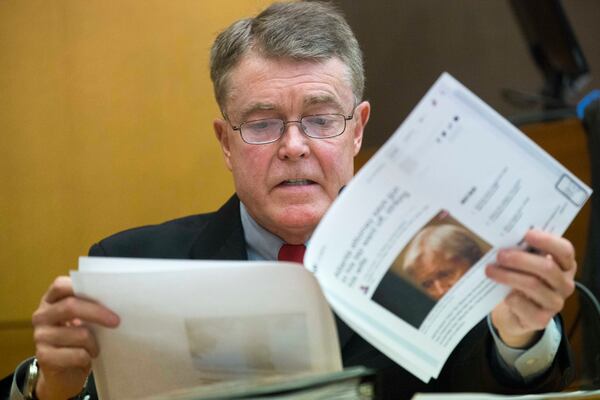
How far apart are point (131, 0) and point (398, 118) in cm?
133

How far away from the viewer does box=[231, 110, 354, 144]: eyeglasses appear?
159 cm

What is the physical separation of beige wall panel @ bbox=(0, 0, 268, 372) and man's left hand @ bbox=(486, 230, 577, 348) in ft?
4.50

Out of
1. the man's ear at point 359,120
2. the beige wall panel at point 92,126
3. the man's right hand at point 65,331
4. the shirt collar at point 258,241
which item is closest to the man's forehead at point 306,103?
the man's ear at point 359,120

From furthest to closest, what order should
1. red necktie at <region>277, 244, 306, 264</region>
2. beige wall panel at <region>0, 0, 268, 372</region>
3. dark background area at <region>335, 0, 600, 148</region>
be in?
dark background area at <region>335, 0, 600, 148</region> → beige wall panel at <region>0, 0, 268, 372</region> → red necktie at <region>277, 244, 306, 264</region>

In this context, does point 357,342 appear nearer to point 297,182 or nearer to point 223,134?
point 297,182

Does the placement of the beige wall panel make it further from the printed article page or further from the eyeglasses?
the printed article page

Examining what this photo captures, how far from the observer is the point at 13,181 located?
243 centimetres

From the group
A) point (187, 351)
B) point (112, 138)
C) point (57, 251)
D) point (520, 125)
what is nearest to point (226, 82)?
point (187, 351)

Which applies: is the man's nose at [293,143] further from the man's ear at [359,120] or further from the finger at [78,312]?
the finger at [78,312]

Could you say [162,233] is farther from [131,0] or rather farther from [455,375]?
[131,0]

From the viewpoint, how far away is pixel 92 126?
2.43 meters

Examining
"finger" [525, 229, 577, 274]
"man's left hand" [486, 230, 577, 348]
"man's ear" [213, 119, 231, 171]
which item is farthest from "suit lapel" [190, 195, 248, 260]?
"finger" [525, 229, 577, 274]

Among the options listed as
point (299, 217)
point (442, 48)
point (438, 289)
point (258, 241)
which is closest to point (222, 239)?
point (258, 241)

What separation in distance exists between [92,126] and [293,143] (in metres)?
1.05
